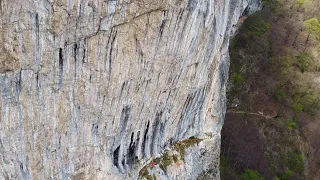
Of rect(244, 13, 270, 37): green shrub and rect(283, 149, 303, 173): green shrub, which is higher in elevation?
rect(244, 13, 270, 37): green shrub

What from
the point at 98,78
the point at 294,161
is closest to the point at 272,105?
the point at 294,161

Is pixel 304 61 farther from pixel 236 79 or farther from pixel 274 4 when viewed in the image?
pixel 236 79

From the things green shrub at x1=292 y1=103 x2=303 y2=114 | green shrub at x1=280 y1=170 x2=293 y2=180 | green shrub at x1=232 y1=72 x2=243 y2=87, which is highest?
green shrub at x1=232 y1=72 x2=243 y2=87

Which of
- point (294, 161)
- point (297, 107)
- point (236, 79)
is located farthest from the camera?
point (297, 107)

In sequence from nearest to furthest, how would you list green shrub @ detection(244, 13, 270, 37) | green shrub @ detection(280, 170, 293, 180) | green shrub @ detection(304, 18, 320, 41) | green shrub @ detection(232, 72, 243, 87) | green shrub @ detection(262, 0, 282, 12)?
green shrub @ detection(280, 170, 293, 180)
green shrub @ detection(232, 72, 243, 87)
green shrub @ detection(244, 13, 270, 37)
green shrub @ detection(304, 18, 320, 41)
green shrub @ detection(262, 0, 282, 12)

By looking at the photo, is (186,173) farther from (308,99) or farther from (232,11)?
(308,99)

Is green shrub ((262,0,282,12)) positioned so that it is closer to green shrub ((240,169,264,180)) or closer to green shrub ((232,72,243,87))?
green shrub ((232,72,243,87))

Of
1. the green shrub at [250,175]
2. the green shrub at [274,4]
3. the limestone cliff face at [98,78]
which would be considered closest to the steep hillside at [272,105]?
the green shrub at [250,175]

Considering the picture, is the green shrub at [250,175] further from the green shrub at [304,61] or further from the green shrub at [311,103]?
the green shrub at [304,61]

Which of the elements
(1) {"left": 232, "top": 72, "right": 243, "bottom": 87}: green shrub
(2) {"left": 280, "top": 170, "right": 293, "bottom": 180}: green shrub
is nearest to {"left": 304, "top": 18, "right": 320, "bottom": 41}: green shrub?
(1) {"left": 232, "top": 72, "right": 243, "bottom": 87}: green shrub
